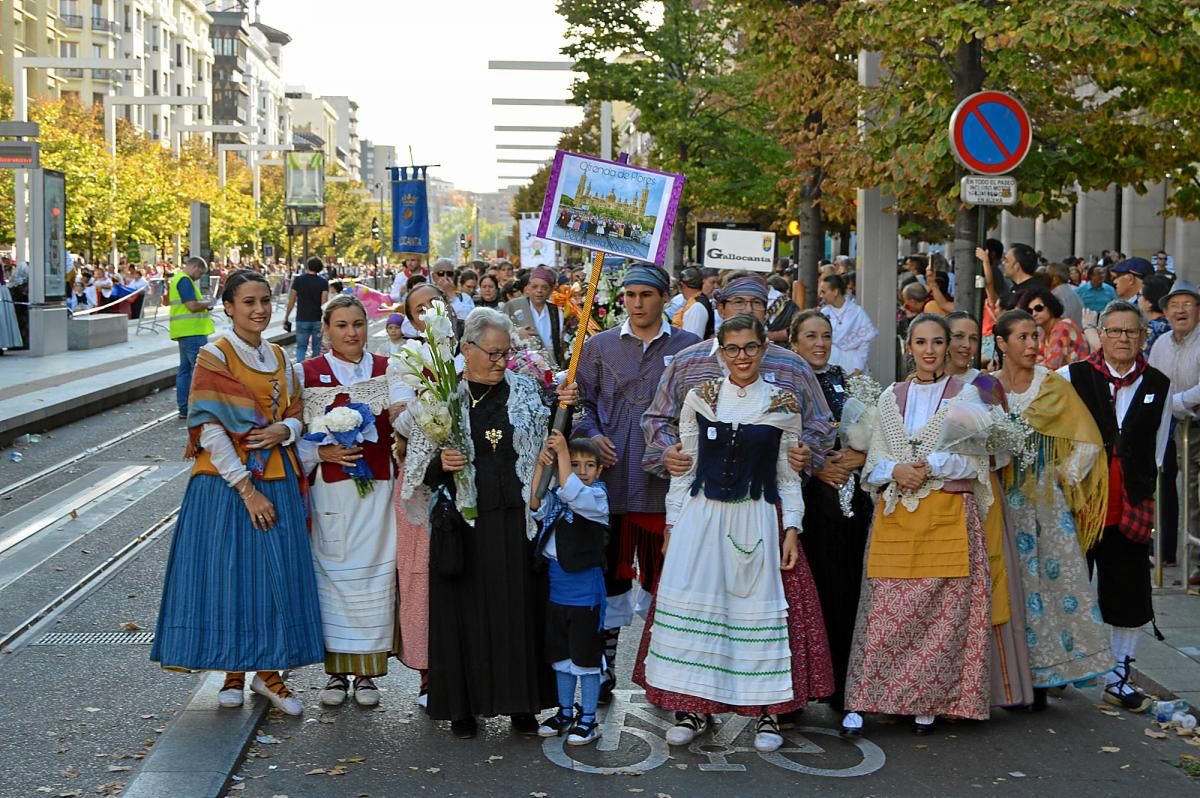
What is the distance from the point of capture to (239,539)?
21.9 feet

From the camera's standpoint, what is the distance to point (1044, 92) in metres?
15.3

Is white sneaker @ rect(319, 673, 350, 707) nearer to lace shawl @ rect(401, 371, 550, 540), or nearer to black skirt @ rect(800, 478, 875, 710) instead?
lace shawl @ rect(401, 371, 550, 540)

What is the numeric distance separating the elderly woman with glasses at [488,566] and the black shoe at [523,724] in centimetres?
17

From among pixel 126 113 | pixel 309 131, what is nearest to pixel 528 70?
pixel 126 113

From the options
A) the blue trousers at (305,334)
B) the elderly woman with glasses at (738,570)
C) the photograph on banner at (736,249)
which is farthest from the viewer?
the blue trousers at (305,334)

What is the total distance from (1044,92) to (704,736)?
10.4m

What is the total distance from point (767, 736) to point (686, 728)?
0.33m

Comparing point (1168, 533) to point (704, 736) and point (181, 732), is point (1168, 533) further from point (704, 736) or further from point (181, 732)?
point (181, 732)

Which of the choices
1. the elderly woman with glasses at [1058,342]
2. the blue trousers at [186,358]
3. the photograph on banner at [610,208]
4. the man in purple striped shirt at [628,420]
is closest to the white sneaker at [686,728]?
the man in purple striped shirt at [628,420]

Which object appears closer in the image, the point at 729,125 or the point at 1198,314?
the point at 1198,314

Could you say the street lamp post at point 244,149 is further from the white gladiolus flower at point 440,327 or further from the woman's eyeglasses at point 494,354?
the woman's eyeglasses at point 494,354

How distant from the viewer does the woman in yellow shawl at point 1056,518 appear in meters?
6.97

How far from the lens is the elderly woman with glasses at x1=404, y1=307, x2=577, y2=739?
6520 millimetres

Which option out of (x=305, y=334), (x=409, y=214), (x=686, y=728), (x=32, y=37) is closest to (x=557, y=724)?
(x=686, y=728)
